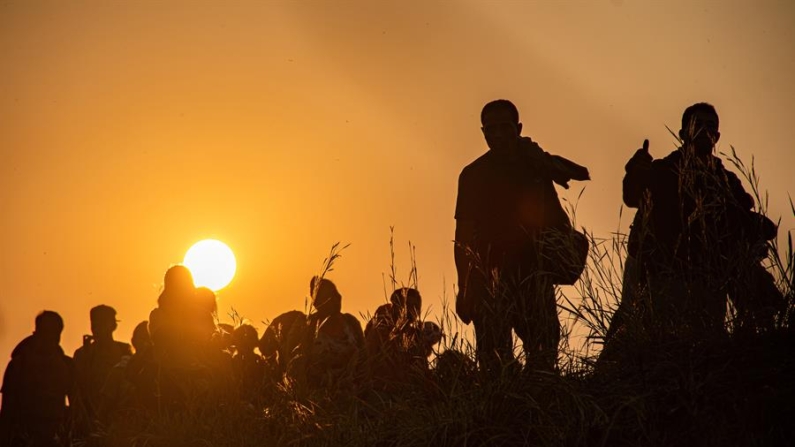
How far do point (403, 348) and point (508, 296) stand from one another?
861 mm

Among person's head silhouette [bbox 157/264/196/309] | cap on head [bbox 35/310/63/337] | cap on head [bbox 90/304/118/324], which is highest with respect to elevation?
cap on head [bbox 90/304/118/324]

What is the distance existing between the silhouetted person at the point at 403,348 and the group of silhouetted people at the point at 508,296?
0.01 m

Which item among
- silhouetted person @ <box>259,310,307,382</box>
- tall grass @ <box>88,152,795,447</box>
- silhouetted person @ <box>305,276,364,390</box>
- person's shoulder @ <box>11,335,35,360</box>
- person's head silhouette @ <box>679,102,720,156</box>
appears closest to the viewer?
tall grass @ <box>88,152,795,447</box>

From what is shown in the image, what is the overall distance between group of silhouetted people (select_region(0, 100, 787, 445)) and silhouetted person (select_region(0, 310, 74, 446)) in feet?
1.16

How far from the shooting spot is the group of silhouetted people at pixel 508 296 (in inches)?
160

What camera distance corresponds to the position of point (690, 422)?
3.63m

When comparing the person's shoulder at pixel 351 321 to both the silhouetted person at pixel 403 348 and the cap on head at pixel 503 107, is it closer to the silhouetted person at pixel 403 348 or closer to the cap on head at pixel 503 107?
the cap on head at pixel 503 107

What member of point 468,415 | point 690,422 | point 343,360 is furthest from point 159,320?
point 690,422

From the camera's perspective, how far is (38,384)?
30.1ft

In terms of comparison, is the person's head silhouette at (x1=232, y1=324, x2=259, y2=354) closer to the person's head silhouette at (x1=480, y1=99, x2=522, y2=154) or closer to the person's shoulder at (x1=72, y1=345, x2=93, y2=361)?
the person's head silhouette at (x1=480, y1=99, x2=522, y2=154)

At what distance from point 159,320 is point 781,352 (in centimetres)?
446

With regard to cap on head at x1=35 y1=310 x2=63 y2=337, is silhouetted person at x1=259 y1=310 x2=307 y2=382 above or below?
below

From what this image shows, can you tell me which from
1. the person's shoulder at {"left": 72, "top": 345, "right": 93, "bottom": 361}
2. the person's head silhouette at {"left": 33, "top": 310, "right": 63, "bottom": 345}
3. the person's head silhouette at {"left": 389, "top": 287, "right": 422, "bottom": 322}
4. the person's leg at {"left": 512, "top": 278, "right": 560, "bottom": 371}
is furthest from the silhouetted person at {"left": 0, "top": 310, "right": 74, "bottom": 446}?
the person's leg at {"left": 512, "top": 278, "right": 560, "bottom": 371}

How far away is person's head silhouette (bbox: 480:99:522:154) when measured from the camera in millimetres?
6039
